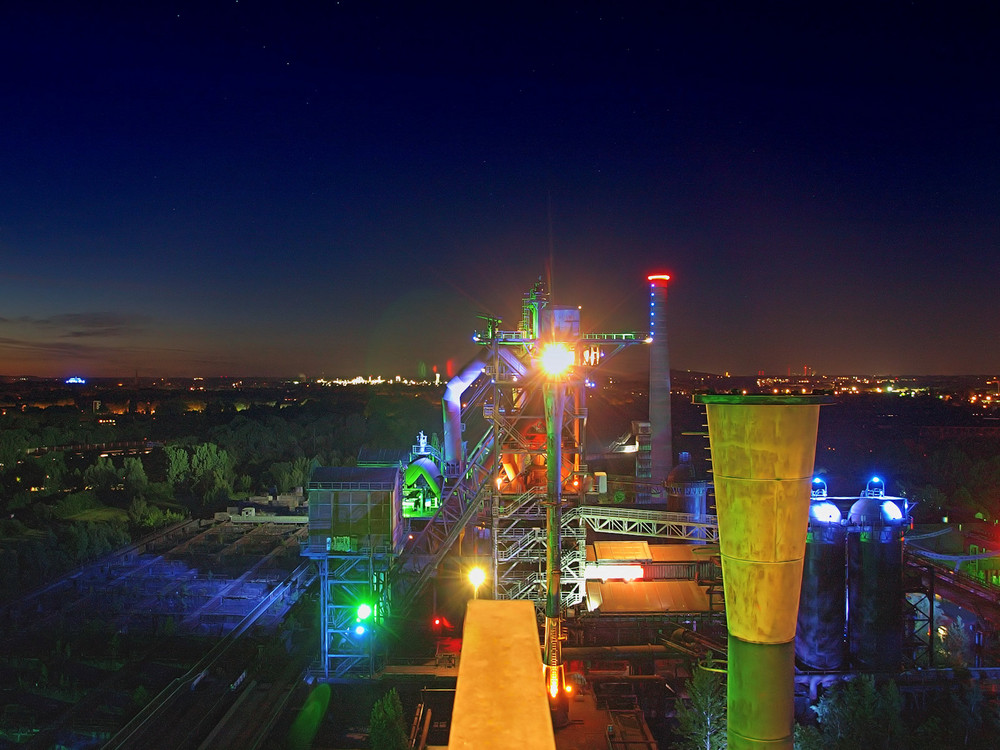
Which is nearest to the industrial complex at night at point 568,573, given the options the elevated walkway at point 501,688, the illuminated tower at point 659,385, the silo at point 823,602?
the silo at point 823,602

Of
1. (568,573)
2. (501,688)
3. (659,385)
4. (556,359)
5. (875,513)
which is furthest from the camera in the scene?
(659,385)

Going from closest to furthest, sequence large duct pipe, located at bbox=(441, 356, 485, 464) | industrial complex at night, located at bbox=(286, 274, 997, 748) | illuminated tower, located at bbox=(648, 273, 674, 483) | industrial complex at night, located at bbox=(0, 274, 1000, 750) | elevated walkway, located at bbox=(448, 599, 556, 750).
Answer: elevated walkway, located at bbox=(448, 599, 556, 750), industrial complex at night, located at bbox=(0, 274, 1000, 750), industrial complex at night, located at bbox=(286, 274, 997, 748), large duct pipe, located at bbox=(441, 356, 485, 464), illuminated tower, located at bbox=(648, 273, 674, 483)

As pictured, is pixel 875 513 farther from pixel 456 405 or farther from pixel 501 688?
pixel 501 688

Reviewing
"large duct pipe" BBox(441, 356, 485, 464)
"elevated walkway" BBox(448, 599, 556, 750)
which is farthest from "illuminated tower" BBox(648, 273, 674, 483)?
"elevated walkway" BBox(448, 599, 556, 750)

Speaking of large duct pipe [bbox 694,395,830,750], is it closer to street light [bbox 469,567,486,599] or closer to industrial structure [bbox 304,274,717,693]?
industrial structure [bbox 304,274,717,693]

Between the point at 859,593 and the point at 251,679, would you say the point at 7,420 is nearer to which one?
the point at 251,679

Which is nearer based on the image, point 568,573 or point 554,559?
point 554,559

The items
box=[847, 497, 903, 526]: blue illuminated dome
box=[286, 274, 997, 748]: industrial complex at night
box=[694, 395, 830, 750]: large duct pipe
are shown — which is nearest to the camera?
box=[694, 395, 830, 750]: large duct pipe

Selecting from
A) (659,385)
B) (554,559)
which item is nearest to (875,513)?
(554,559)
